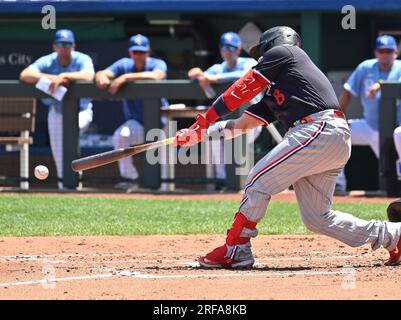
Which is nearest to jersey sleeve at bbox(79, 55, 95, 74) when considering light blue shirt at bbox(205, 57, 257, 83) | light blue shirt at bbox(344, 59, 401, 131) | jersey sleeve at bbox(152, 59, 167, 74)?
jersey sleeve at bbox(152, 59, 167, 74)

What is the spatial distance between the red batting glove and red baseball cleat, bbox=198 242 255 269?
27.3 inches

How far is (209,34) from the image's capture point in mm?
14258

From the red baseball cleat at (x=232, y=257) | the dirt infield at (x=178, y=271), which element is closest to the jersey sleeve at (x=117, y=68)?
the dirt infield at (x=178, y=271)

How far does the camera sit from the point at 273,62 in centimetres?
622

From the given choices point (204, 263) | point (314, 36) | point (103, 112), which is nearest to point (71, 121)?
point (103, 112)

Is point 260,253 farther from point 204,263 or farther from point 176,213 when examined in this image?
point 176,213

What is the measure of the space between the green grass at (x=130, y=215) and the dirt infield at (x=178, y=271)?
41 centimetres

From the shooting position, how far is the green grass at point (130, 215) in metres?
8.95

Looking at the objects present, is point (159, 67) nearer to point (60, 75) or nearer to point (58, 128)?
point (60, 75)

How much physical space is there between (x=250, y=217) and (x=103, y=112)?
6832 millimetres

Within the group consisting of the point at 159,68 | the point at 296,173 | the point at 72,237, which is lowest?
the point at 72,237

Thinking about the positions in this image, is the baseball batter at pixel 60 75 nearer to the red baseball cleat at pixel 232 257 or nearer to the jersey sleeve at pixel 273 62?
the red baseball cleat at pixel 232 257

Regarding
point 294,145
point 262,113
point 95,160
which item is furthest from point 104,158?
point 294,145

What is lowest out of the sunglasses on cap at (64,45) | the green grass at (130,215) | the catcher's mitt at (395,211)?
the green grass at (130,215)
